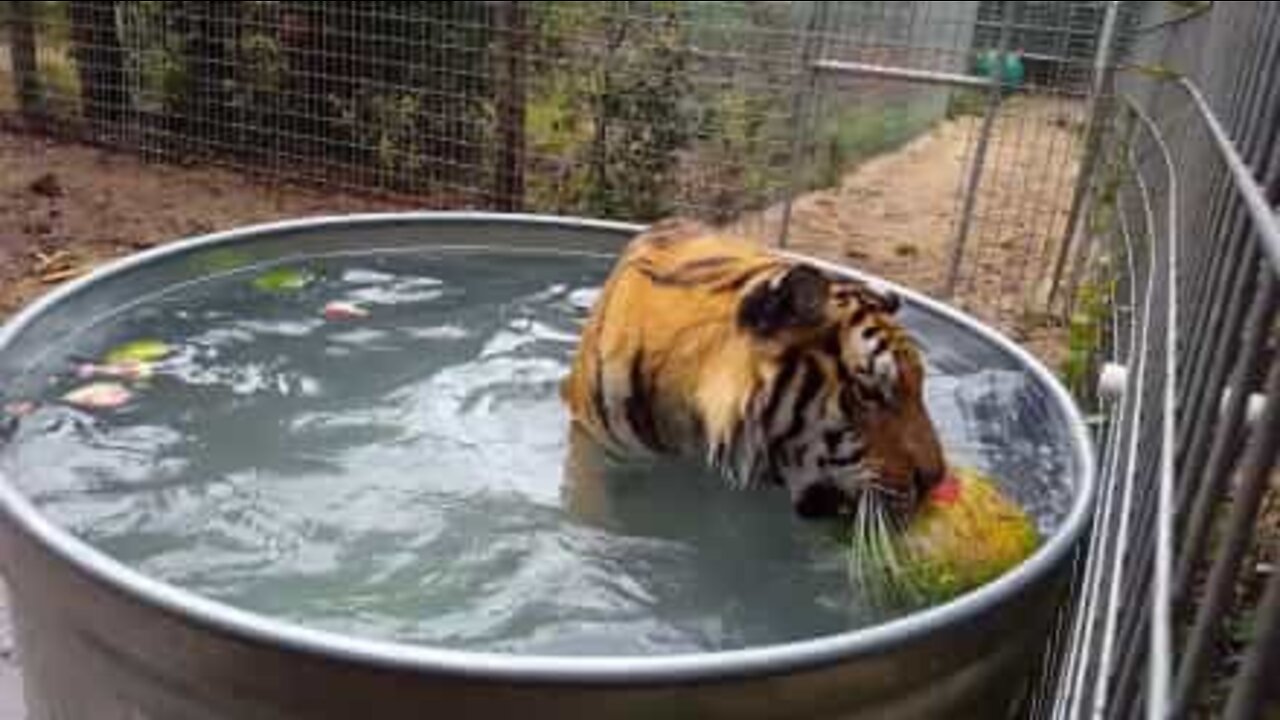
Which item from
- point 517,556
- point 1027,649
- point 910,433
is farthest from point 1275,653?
point 517,556

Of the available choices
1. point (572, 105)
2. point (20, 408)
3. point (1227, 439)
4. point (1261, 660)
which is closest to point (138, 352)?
point (20, 408)

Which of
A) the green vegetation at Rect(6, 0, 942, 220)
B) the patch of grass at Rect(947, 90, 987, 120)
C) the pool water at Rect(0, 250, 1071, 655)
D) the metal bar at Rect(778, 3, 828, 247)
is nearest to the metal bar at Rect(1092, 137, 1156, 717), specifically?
the pool water at Rect(0, 250, 1071, 655)

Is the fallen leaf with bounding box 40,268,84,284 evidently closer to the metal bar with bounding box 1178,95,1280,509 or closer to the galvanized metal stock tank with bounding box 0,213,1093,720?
the galvanized metal stock tank with bounding box 0,213,1093,720

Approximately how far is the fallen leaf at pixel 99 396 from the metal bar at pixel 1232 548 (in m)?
2.66

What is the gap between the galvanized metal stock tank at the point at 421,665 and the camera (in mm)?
1589

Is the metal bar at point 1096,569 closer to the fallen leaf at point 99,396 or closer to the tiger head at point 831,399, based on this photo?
the tiger head at point 831,399

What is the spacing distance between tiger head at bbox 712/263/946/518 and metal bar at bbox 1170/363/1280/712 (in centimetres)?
132

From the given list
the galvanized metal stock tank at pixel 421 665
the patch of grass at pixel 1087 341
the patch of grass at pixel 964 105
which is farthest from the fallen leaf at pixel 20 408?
the patch of grass at pixel 964 105

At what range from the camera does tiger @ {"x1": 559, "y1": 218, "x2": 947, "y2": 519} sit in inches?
90.1

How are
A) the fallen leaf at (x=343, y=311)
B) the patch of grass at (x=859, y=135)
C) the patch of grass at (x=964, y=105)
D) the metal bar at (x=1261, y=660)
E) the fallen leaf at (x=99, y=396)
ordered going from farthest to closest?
the patch of grass at (x=859, y=135)
the patch of grass at (x=964, y=105)
the fallen leaf at (x=343, y=311)
the fallen leaf at (x=99, y=396)
the metal bar at (x=1261, y=660)

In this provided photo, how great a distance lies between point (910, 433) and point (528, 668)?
3.28ft

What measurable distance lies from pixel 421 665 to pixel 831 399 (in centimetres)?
102

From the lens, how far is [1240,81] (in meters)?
1.89

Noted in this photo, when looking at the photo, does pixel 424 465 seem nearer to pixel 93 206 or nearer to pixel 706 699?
pixel 706 699
